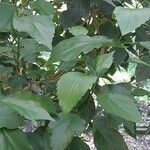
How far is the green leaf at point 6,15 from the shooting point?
728 millimetres

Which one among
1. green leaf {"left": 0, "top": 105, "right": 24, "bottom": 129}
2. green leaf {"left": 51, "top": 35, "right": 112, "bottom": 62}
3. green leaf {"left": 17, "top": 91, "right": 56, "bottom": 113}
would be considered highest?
green leaf {"left": 51, "top": 35, "right": 112, "bottom": 62}

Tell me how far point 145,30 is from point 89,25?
182 mm

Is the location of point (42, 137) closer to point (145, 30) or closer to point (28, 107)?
point (28, 107)

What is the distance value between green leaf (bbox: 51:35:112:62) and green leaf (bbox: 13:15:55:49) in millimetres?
31

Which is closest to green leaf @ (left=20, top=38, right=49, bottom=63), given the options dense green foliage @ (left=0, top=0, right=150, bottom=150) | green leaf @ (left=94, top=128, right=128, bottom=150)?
dense green foliage @ (left=0, top=0, right=150, bottom=150)

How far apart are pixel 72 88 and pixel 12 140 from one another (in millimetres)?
111

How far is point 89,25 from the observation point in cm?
→ 117

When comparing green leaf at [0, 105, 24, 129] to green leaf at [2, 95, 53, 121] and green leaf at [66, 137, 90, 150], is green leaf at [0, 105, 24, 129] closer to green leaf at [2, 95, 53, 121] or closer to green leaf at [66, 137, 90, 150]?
green leaf at [2, 95, 53, 121]

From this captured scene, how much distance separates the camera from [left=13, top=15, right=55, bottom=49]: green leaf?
0.67m

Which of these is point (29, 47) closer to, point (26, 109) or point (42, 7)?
point (42, 7)

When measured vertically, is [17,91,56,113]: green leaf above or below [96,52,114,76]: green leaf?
below

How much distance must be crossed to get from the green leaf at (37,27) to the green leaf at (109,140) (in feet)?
0.86

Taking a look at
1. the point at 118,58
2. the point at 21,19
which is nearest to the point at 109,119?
the point at 118,58

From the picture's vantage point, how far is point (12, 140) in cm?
61
